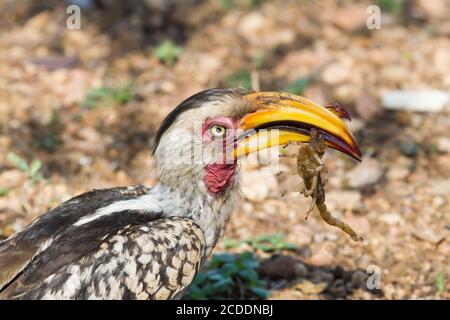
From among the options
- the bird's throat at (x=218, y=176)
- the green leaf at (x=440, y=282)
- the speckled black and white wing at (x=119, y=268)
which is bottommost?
the green leaf at (x=440, y=282)

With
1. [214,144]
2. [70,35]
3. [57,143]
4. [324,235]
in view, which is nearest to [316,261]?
[324,235]

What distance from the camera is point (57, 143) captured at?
7699 millimetres

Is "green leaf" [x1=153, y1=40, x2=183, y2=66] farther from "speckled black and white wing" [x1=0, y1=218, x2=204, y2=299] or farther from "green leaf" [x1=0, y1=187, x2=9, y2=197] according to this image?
"speckled black and white wing" [x1=0, y1=218, x2=204, y2=299]

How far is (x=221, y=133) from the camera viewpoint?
4969mm

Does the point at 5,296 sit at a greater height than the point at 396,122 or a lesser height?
lesser

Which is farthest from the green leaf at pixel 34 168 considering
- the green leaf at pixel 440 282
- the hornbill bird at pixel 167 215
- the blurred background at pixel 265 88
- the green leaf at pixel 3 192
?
the green leaf at pixel 440 282

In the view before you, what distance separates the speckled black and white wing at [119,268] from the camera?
173 inches

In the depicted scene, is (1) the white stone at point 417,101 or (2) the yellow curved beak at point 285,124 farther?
(1) the white stone at point 417,101

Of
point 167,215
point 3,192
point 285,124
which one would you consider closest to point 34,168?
point 3,192

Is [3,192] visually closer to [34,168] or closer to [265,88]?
[34,168]

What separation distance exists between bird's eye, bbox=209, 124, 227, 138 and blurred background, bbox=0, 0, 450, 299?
125 cm

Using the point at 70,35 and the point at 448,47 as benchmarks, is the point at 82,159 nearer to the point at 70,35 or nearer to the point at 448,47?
the point at 70,35

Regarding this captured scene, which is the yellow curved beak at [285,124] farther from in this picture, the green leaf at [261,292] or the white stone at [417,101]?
the white stone at [417,101]

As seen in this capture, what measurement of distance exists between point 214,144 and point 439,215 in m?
2.54
